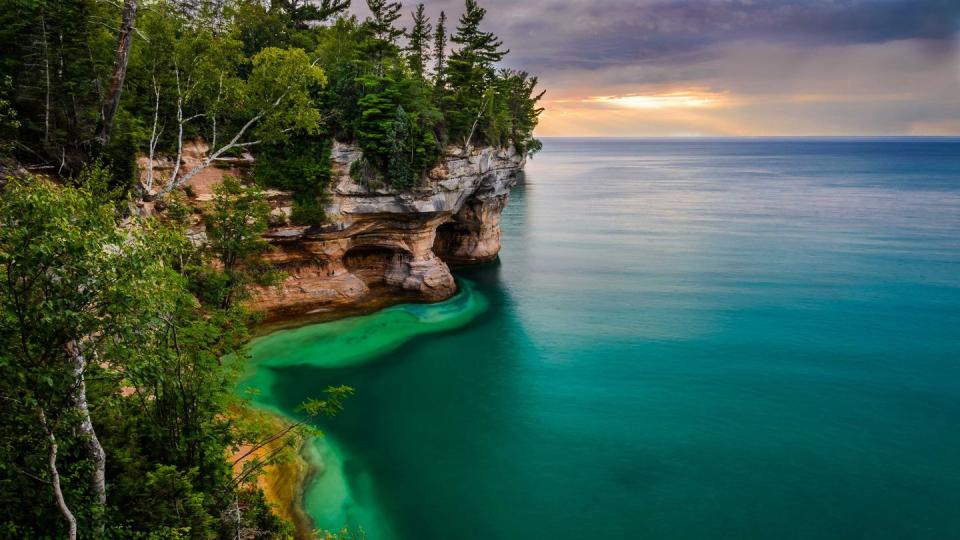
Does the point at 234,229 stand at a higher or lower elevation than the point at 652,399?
higher

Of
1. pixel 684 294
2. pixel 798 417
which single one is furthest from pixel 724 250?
pixel 798 417

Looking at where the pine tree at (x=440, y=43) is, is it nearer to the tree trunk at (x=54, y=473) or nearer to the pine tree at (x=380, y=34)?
the pine tree at (x=380, y=34)

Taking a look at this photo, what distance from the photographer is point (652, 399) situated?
21.6 m

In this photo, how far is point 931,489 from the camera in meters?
16.0

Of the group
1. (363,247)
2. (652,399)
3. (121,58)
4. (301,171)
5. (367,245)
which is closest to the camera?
(121,58)

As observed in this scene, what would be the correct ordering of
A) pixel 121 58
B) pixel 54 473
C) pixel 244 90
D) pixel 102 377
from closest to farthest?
pixel 54 473 → pixel 102 377 → pixel 121 58 → pixel 244 90

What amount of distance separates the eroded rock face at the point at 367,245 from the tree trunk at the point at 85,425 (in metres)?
17.8

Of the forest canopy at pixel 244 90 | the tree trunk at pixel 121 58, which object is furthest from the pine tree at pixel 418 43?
the tree trunk at pixel 121 58

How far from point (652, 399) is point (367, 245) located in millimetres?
17673

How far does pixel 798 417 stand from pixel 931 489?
4509 millimetres

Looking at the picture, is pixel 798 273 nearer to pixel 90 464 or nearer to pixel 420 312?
pixel 420 312

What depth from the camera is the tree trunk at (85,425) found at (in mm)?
6473

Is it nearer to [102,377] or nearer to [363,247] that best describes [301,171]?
[363,247]

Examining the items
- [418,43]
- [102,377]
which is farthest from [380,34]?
[102,377]
